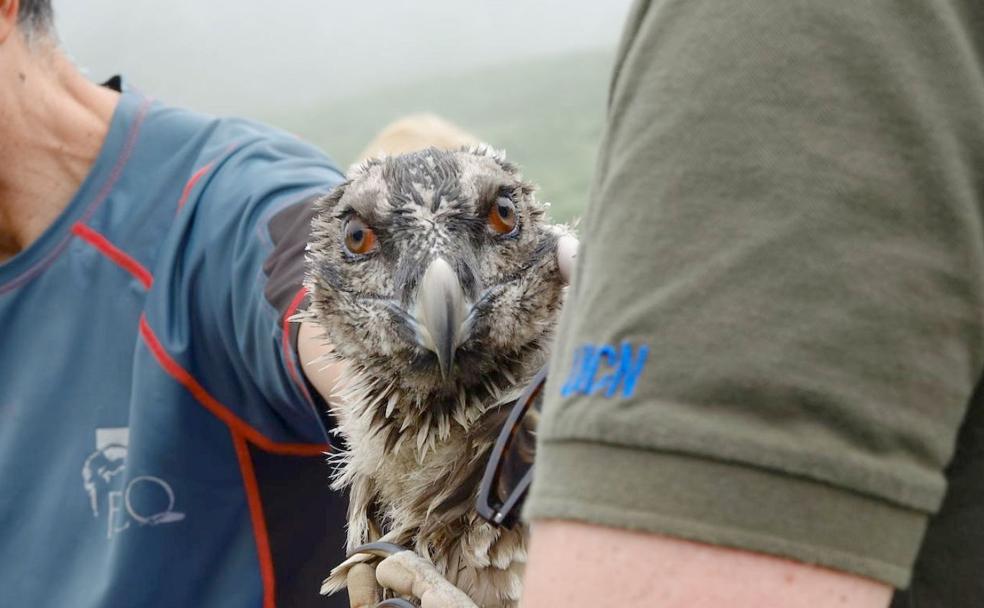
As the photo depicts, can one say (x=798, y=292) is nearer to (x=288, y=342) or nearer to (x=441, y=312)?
(x=441, y=312)

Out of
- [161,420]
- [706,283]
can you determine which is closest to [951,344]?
[706,283]

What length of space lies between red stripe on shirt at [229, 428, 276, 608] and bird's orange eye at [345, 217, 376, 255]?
0.61 meters

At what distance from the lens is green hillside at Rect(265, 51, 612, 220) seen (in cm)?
834

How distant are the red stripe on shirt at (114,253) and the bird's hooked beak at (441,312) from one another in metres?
0.90

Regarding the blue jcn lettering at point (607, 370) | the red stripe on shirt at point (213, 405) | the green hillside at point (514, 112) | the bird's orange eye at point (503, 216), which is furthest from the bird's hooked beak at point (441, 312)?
the green hillside at point (514, 112)

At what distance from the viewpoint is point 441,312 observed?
1.78 metres

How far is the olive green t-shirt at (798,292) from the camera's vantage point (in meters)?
0.66

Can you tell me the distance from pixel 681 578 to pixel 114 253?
208 centimetres

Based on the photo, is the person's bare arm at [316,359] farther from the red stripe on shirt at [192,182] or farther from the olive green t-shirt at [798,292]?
the olive green t-shirt at [798,292]

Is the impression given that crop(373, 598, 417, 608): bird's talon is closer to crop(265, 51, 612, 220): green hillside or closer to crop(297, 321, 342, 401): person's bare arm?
crop(297, 321, 342, 401): person's bare arm

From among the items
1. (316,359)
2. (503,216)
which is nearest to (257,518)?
(316,359)

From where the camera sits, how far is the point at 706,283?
27.2 inches

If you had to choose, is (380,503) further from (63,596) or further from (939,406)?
(939,406)

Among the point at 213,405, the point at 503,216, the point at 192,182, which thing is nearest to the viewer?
the point at 503,216
